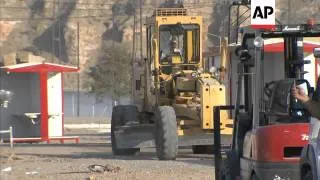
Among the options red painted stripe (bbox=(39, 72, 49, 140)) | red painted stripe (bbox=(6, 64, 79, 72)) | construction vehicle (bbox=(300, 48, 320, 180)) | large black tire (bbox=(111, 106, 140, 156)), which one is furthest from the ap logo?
red painted stripe (bbox=(39, 72, 49, 140))

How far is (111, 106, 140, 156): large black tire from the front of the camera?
2266 centimetres

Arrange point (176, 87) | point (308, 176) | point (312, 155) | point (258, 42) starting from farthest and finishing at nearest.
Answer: point (176, 87) → point (258, 42) → point (308, 176) → point (312, 155)

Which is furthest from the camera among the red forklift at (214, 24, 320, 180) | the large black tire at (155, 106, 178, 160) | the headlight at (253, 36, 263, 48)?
the large black tire at (155, 106, 178, 160)

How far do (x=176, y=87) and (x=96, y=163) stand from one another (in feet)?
11.5

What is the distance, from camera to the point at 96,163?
19766 mm

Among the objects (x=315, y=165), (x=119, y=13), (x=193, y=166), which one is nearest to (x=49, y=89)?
(x=193, y=166)

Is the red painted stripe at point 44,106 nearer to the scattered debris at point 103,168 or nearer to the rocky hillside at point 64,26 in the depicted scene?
the scattered debris at point 103,168

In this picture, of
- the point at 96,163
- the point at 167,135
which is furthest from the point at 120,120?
the point at 96,163

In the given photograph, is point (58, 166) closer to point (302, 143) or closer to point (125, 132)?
point (125, 132)

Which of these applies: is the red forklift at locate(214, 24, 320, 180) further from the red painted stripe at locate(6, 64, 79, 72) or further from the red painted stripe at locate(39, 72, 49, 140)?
the red painted stripe at locate(39, 72, 49, 140)

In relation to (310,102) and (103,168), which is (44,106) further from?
(310,102)

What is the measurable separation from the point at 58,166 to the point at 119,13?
90.1 metres

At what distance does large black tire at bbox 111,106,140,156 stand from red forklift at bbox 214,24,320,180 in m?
11.6

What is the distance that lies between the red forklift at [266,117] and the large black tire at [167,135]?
8.92 meters
